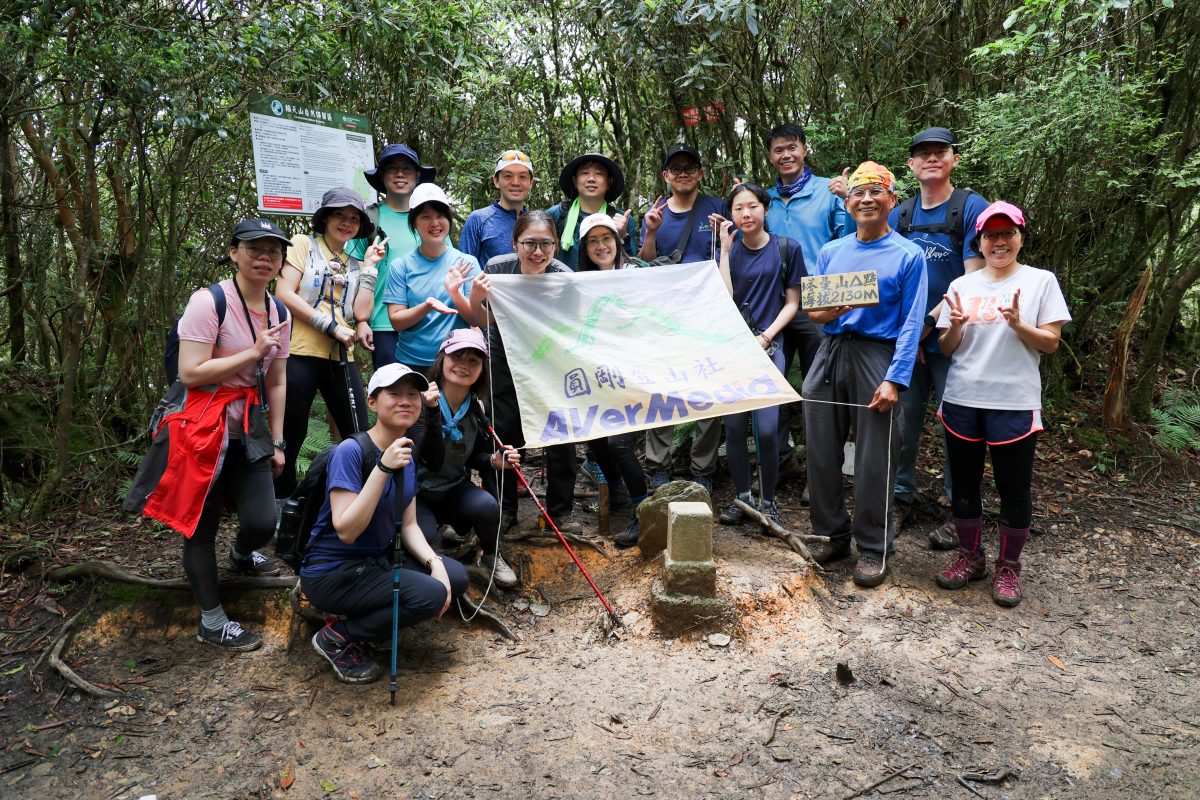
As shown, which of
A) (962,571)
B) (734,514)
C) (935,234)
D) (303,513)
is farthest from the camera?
(734,514)

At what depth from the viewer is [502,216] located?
5.49 metres

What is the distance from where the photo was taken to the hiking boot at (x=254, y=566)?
175 inches

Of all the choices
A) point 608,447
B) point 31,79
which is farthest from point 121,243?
point 608,447

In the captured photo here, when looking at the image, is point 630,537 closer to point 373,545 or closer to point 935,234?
point 373,545

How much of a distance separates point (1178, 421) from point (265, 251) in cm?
772

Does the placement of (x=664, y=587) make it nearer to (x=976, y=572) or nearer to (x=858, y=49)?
(x=976, y=572)

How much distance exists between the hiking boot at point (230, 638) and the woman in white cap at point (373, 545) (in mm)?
391

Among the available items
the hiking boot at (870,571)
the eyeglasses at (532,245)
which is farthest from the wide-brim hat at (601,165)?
the hiking boot at (870,571)

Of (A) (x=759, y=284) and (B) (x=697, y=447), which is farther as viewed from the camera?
(B) (x=697, y=447)

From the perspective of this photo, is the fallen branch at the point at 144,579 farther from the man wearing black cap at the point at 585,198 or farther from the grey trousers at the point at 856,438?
the grey trousers at the point at 856,438

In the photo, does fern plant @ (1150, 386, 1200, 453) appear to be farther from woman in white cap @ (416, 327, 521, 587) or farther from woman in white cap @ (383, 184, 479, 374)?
woman in white cap @ (383, 184, 479, 374)

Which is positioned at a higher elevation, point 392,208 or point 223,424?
point 392,208

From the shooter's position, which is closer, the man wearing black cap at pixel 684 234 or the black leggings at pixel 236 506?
the black leggings at pixel 236 506

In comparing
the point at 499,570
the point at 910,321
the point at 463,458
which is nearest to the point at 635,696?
the point at 499,570
